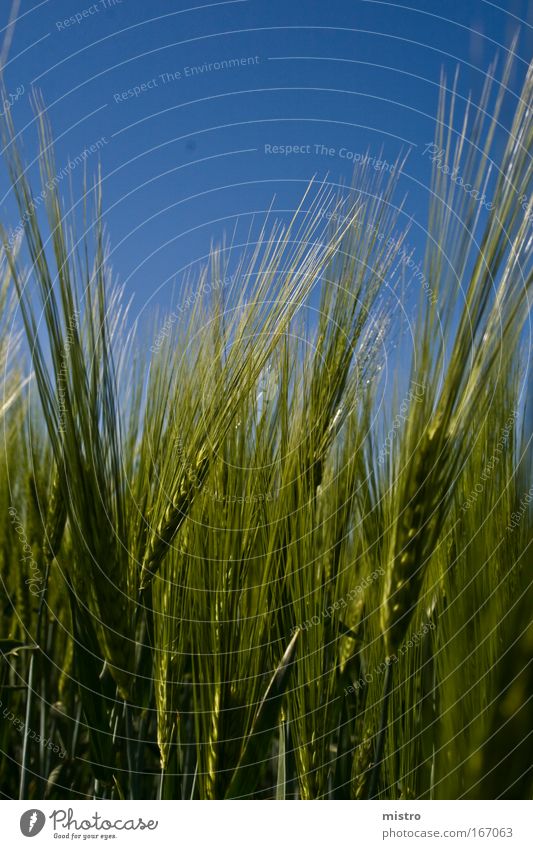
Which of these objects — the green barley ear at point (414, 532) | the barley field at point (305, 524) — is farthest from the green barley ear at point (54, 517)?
the green barley ear at point (414, 532)

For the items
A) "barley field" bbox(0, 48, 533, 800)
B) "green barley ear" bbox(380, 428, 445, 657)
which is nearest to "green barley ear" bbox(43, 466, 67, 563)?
"barley field" bbox(0, 48, 533, 800)

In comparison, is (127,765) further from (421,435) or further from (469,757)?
(421,435)

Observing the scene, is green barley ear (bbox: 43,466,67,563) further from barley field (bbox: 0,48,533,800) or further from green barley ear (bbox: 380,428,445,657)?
green barley ear (bbox: 380,428,445,657)

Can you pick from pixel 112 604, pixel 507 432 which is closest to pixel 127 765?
pixel 112 604

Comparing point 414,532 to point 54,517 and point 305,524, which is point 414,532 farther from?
point 54,517

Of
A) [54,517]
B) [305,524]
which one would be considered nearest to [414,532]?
[305,524]

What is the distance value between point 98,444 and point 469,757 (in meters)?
0.54

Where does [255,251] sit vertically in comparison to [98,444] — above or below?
above

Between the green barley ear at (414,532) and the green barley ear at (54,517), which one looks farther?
the green barley ear at (54,517)

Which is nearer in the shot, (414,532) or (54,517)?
(414,532)

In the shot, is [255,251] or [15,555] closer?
[255,251]

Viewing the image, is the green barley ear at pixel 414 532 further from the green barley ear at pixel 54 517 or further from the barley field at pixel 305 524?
the green barley ear at pixel 54 517

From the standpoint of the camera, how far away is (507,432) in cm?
Answer: 78

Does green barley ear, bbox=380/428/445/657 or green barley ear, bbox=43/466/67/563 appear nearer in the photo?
green barley ear, bbox=380/428/445/657
